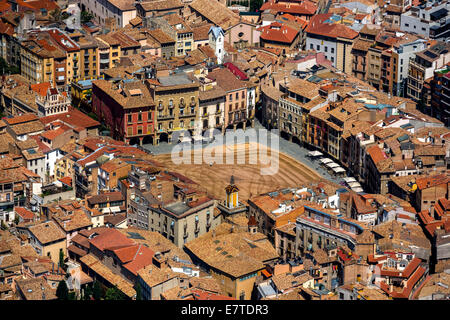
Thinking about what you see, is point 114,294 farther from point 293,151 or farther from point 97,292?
point 293,151

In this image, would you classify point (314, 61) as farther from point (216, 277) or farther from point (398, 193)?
point (216, 277)

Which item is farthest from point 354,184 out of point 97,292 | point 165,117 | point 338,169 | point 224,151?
point 97,292

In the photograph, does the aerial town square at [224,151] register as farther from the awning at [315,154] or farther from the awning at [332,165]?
the awning at [315,154]

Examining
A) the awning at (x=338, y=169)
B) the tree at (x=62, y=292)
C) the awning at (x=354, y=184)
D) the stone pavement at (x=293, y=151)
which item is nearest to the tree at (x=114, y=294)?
the tree at (x=62, y=292)

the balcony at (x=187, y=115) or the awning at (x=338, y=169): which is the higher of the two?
the balcony at (x=187, y=115)

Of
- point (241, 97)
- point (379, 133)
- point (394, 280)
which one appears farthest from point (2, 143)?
point (394, 280)

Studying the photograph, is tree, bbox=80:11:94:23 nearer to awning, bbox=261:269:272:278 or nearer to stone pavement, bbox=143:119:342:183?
stone pavement, bbox=143:119:342:183

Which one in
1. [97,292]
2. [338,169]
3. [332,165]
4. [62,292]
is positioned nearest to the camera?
[62,292]
